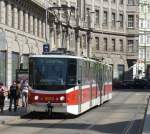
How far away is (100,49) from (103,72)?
198ft

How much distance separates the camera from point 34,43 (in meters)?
59.2

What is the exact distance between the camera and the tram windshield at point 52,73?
28.0 meters

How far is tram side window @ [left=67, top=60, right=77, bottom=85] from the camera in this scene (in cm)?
2817

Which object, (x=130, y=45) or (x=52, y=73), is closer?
(x=52, y=73)

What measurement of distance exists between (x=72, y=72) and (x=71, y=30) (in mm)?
54342

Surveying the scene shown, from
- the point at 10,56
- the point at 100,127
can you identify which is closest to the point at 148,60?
the point at 10,56

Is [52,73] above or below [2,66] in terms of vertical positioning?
below

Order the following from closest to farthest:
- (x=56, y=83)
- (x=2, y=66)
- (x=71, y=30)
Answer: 1. (x=56, y=83)
2. (x=2, y=66)
3. (x=71, y=30)

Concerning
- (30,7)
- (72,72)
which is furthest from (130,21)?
(72,72)

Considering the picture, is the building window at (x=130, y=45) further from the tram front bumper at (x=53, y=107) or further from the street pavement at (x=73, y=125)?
the tram front bumper at (x=53, y=107)

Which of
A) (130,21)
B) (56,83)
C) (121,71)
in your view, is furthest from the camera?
(130,21)

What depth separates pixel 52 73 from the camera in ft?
92.1

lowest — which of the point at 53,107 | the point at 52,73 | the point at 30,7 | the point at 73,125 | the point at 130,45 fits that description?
the point at 73,125

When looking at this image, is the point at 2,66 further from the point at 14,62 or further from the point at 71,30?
the point at 71,30
